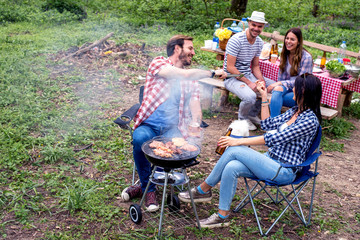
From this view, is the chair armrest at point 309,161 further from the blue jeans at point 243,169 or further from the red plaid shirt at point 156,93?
the red plaid shirt at point 156,93

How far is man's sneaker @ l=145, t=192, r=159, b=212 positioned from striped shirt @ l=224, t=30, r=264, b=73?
9.07 feet

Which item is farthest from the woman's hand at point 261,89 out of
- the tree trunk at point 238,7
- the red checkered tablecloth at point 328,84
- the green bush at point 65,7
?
the green bush at point 65,7

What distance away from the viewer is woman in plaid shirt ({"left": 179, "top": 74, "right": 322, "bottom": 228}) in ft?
10.2

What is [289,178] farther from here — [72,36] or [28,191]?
[72,36]

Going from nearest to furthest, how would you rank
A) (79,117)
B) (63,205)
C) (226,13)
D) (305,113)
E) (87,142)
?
(305,113) < (63,205) < (87,142) < (79,117) < (226,13)

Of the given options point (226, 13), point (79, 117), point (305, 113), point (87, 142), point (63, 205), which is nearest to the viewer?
point (305, 113)

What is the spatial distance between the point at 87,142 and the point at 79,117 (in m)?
0.89

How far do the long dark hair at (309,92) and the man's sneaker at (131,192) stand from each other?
187 centimetres

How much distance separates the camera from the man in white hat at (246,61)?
5.34 metres

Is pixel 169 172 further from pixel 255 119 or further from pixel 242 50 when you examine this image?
pixel 255 119

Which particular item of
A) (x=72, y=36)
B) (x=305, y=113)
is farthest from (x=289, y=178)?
(x=72, y=36)

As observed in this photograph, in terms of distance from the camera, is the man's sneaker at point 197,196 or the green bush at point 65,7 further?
the green bush at point 65,7

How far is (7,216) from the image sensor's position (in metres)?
3.34

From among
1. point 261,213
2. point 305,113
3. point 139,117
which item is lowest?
point 261,213
